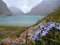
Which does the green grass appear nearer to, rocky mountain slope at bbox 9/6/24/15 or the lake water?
the lake water

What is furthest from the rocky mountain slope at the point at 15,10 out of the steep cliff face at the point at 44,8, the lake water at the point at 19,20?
the steep cliff face at the point at 44,8

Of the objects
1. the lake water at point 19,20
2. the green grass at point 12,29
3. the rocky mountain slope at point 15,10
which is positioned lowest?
the green grass at point 12,29

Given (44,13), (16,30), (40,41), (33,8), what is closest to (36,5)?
(33,8)

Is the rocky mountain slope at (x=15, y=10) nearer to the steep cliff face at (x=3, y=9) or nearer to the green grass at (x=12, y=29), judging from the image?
the steep cliff face at (x=3, y=9)

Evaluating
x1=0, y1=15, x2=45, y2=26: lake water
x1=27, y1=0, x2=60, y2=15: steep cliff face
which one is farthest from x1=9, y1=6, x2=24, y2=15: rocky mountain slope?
x1=27, y1=0, x2=60, y2=15: steep cliff face

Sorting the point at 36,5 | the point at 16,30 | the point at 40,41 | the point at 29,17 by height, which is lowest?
the point at 40,41

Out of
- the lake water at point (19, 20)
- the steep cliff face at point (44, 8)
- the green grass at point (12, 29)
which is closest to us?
the green grass at point (12, 29)

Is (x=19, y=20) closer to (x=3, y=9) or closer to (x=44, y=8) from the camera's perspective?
(x=3, y=9)

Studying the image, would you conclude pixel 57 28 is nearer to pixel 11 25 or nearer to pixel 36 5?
pixel 11 25
